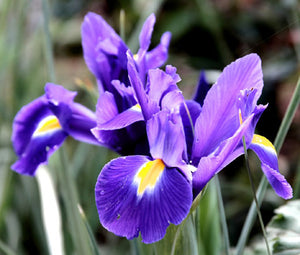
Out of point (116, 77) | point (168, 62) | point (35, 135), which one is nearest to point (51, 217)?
point (35, 135)

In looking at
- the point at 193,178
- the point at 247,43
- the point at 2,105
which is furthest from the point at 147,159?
the point at 247,43

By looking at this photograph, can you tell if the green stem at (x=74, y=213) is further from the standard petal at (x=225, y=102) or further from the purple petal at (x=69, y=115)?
the standard petal at (x=225, y=102)

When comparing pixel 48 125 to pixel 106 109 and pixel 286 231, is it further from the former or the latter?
pixel 286 231

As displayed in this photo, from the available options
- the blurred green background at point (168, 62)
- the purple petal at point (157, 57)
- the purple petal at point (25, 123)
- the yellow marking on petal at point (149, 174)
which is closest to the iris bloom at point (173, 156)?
the yellow marking on petal at point (149, 174)

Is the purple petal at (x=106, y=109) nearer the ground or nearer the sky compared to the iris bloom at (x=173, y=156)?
nearer the sky

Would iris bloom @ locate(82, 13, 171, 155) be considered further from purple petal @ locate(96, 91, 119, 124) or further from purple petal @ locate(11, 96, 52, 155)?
purple petal @ locate(11, 96, 52, 155)

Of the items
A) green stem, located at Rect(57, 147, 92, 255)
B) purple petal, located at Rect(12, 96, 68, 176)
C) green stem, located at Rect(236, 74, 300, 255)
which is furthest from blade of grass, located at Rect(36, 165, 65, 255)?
green stem, located at Rect(236, 74, 300, 255)

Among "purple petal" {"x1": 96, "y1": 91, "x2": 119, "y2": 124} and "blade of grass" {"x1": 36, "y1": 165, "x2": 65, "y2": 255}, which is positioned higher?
"purple petal" {"x1": 96, "y1": 91, "x2": 119, "y2": 124}

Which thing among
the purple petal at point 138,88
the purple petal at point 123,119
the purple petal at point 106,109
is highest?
the purple petal at point 138,88
